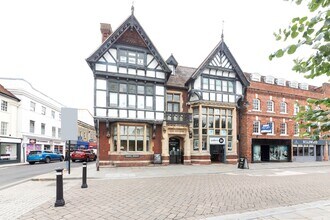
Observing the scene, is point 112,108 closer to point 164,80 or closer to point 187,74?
point 164,80

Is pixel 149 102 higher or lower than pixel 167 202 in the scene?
higher

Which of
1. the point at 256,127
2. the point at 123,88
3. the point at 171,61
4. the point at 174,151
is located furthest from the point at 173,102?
the point at 256,127

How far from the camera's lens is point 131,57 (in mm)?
21578

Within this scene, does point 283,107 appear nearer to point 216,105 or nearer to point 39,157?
point 216,105

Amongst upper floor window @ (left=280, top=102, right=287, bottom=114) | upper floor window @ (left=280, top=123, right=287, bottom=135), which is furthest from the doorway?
upper floor window @ (left=280, top=102, right=287, bottom=114)

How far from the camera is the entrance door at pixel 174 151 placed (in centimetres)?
2366

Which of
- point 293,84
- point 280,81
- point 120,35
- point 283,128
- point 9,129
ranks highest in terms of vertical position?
point 120,35

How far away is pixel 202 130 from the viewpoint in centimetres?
2347

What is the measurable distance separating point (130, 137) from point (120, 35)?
8.81 metres

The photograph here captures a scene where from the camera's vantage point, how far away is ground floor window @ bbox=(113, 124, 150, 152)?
20.8 meters

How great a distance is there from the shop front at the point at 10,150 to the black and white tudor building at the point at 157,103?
16136 mm

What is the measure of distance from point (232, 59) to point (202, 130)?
804 centimetres

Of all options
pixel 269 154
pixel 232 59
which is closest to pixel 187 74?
pixel 232 59

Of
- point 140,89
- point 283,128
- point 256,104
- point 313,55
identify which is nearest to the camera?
point 313,55
